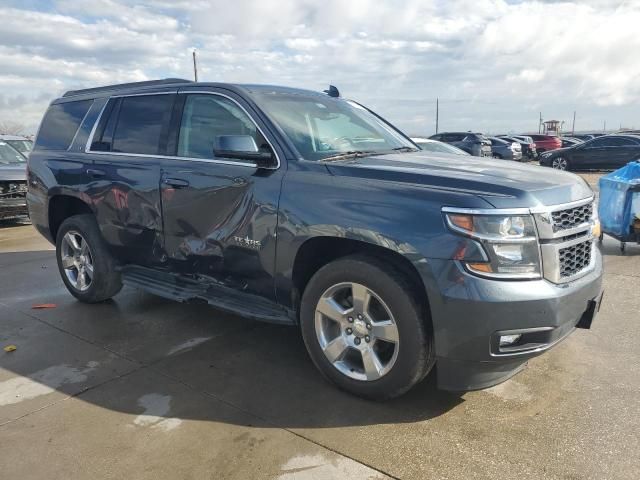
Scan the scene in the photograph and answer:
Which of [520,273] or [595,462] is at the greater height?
[520,273]

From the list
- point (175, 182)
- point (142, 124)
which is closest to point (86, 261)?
point (142, 124)

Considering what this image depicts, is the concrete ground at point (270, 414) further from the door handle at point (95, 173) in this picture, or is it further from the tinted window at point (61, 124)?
the tinted window at point (61, 124)

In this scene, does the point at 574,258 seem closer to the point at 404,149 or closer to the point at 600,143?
the point at 404,149

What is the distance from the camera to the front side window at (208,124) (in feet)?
12.8

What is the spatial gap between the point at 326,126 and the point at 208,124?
0.90 m

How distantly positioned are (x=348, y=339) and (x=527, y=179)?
1422 mm

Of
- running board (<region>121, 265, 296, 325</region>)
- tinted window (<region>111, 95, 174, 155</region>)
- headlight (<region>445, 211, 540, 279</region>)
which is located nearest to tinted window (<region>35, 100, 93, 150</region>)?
tinted window (<region>111, 95, 174, 155</region>)

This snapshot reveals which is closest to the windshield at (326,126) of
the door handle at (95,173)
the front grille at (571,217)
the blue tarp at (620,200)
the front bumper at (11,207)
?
the front grille at (571,217)

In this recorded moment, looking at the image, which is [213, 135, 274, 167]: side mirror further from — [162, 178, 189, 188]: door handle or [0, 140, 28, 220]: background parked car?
[0, 140, 28, 220]: background parked car

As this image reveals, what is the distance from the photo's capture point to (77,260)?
533 centimetres

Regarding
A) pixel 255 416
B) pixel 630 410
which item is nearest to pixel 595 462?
pixel 630 410

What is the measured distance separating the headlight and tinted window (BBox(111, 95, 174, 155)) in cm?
266

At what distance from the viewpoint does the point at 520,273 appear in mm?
2816

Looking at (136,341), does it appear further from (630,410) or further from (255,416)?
(630,410)
